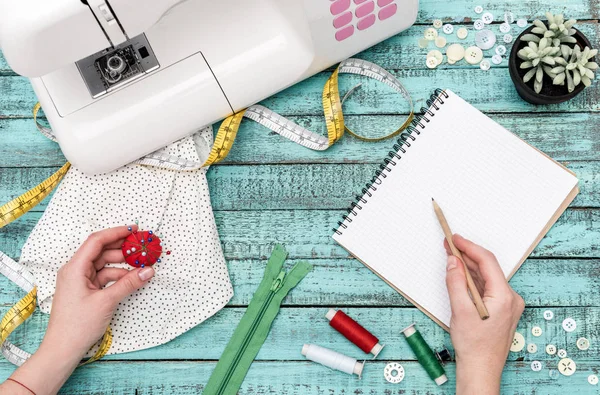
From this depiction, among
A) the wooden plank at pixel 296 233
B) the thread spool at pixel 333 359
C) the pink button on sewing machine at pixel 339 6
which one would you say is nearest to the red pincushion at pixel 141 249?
the wooden plank at pixel 296 233

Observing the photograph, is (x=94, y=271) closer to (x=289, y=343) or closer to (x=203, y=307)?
(x=203, y=307)

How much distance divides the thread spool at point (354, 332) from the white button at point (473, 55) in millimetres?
832

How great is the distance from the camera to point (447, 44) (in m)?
1.70

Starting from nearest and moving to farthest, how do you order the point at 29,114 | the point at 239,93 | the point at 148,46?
the point at 148,46, the point at 239,93, the point at 29,114

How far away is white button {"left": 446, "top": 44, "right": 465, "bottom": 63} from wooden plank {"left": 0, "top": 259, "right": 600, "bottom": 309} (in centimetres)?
63

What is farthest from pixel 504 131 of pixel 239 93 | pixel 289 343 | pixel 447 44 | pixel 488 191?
pixel 289 343

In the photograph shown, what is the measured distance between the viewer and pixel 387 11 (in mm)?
1512

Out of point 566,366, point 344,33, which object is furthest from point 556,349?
point 344,33

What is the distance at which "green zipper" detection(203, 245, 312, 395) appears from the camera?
1595 millimetres

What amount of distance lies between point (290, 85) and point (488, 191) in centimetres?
64

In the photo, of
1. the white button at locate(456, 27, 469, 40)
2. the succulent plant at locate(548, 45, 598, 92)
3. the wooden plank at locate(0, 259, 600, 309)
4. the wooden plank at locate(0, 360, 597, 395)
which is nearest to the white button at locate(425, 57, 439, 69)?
the white button at locate(456, 27, 469, 40)

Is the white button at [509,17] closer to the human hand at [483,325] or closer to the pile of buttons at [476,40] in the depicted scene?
the pile of buttons at [476,40]

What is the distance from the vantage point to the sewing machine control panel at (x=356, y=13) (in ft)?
4.68

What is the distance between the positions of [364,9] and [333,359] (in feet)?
3.09
